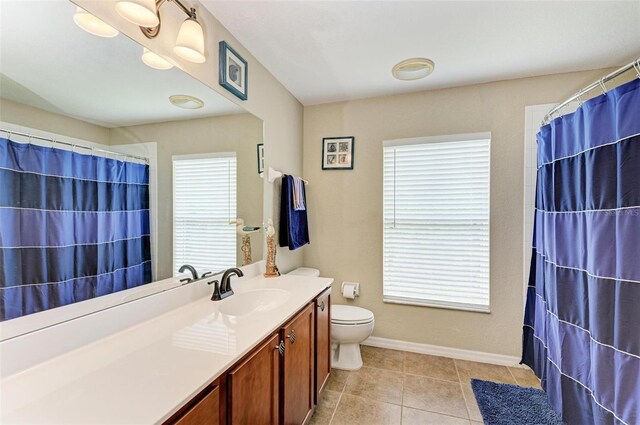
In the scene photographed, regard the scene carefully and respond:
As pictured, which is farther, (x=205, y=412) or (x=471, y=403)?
(x=471, y=403)

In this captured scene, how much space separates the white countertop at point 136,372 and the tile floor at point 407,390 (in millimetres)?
1081

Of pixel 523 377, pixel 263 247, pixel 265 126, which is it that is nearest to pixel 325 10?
pixel 265 126

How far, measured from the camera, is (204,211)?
160cm

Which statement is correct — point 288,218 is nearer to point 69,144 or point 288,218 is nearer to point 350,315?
point 350,315

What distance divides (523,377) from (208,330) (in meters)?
2.46

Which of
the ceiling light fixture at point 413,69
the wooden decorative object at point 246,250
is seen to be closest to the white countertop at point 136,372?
the wooden decorative object at point 246,250

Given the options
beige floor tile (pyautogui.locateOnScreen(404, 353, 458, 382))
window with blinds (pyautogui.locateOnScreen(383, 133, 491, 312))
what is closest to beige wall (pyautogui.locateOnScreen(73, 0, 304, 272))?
window with blinds (pyautogui.locateOnScreen(383, 133, 491, 312))

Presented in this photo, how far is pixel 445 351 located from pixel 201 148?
259 cm

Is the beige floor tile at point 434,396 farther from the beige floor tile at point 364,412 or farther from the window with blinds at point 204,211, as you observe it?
the window with blinds at point 204,211

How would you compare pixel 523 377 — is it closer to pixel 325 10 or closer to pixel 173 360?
pixel 173 360

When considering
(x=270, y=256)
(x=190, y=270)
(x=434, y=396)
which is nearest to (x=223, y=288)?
(x=190, y=270)

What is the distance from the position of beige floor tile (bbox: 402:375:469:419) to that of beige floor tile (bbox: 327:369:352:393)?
45cm

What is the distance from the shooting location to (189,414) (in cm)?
73

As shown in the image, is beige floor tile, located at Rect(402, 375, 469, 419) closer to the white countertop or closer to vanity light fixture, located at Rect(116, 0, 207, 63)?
the white countertop
